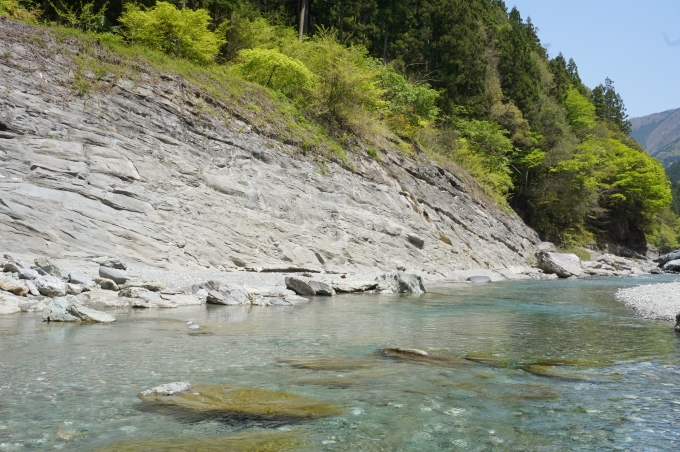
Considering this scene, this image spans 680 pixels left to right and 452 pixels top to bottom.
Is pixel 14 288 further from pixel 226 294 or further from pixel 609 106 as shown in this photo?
pixel 609 106

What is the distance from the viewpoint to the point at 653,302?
1399cm

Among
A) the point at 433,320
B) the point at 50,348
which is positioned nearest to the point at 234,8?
the point at 433,320

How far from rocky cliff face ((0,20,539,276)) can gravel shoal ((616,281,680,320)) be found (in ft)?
27.9

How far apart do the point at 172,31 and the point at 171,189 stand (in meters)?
10.9

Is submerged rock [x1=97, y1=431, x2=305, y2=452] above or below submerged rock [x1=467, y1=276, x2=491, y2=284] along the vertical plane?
below

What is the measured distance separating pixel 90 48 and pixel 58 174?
7861 mm

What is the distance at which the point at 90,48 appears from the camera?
823 inches

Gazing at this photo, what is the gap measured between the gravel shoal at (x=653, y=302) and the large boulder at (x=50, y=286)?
39.7ft

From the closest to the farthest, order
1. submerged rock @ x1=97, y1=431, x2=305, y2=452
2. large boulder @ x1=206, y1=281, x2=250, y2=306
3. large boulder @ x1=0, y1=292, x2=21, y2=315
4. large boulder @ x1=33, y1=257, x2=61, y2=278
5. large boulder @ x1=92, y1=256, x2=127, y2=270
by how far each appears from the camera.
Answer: submerged rock @ x1=97, y1=431, x2=305, y2=452 → large boulder @ x1=0, y1=292, x2=21, y2=315 → large boulder @ x1=33, y1=257, x2=61, y2=278 → large boulder @ x1=206, y1=281, x2=250, y2=306 → large boulder @ x1=92, y1=256, x2=127, y2=270

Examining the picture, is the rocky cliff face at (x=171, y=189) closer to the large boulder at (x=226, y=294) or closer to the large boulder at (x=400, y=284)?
the large boulder at (x=400, y=284)

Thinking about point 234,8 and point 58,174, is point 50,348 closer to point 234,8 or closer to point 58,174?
point 58,174

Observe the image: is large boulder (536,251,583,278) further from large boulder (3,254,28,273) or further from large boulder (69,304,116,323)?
large boulder (3,254,28,273)

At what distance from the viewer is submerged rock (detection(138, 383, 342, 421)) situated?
4670 millimetres

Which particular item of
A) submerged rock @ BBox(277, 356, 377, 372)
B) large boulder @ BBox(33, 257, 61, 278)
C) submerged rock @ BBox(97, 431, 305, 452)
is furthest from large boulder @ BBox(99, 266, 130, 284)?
submerged rock @ BBox(97, 431, 305, 452)
